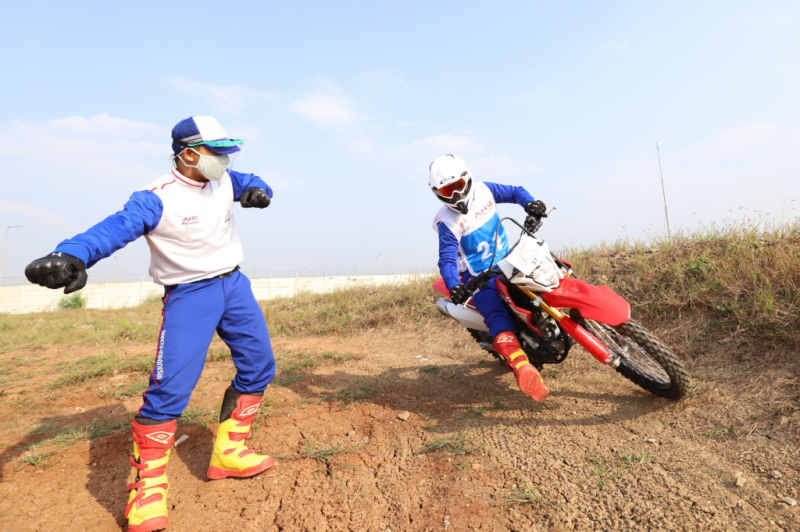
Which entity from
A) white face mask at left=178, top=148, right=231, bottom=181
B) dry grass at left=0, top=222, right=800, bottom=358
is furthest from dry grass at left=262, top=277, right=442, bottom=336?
white face mask at left=178, top=148, right=231, bottom=181

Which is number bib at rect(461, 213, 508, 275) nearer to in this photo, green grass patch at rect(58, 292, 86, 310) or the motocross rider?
the motocross rider

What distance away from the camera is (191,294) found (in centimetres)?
278

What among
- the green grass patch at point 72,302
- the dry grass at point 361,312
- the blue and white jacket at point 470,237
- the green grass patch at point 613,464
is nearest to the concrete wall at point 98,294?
the green grass patch at point 72,302

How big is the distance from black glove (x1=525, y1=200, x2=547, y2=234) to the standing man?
214 cm

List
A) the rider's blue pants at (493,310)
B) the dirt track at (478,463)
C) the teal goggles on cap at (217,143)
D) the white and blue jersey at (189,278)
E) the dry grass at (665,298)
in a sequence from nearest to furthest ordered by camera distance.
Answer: the dirt track at (478,463), the white and blue jersey at (189,278), the teal goggles on cap at (217,143), the rider's blue pants at (493,310), the dry grass at (665,298)

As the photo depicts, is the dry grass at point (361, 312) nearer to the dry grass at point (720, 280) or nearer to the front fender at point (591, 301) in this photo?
the dry grass at point (720, 280)

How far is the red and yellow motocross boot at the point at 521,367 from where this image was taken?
3.20 m

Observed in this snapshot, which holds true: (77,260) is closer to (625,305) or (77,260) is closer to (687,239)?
(625,305)

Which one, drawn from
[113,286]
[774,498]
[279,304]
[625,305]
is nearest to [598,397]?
Answer: [625,305]

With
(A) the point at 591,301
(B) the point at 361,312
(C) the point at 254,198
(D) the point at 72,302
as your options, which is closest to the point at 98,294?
(D) the point at 72,302

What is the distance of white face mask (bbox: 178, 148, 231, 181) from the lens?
9.27ft

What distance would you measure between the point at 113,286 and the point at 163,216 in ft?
80.7

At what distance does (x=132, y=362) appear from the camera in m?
6.05

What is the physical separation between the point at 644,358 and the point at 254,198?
3.18 m
